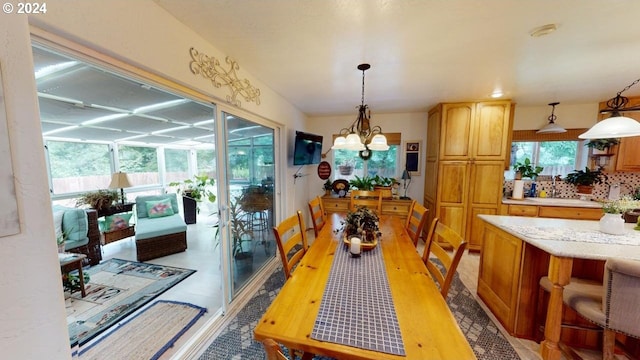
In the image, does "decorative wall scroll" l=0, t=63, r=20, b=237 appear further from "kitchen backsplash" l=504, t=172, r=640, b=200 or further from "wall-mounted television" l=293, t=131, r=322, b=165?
"kitchen backsplash" l=504, t=172, r=640, b=200

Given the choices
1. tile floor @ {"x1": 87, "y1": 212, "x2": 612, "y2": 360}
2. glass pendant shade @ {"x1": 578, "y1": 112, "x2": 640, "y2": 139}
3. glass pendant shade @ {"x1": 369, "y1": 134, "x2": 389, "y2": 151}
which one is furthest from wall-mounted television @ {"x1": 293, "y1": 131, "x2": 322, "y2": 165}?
glass pendant shade @ {"x1": 578, "y1": 112, "x2": 640, "y2": 139}

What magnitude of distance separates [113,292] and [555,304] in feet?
13.0

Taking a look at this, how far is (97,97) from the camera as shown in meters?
2.07

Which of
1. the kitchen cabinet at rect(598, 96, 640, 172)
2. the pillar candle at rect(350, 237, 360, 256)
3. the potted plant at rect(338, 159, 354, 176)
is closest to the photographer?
the pillar candle at rect(350, 237, 360, 256)

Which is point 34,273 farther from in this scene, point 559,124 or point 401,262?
point 559,124

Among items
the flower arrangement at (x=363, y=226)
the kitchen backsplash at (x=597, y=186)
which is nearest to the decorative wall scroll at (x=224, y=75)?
the flower arrangement at (x=363, y=226)

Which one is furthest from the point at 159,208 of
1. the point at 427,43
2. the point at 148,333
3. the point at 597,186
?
the point at 597,186

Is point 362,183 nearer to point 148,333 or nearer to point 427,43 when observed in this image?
Result: point 427,43

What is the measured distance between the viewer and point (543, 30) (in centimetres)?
147

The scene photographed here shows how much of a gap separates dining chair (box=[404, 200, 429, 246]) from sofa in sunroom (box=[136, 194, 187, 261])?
10.7 ft

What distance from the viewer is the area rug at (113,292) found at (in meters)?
1.83

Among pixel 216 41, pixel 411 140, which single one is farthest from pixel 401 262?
pixel 411 140

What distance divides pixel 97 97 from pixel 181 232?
2.01m

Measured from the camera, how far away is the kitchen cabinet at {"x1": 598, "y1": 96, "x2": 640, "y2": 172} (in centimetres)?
284
